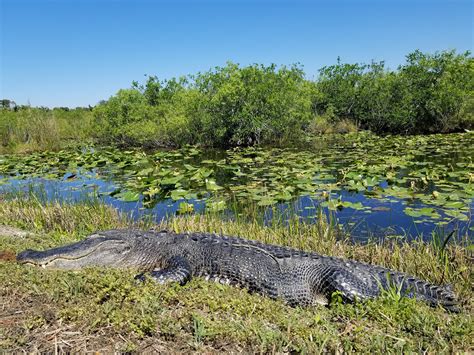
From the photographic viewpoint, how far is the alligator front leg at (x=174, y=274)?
144 inches

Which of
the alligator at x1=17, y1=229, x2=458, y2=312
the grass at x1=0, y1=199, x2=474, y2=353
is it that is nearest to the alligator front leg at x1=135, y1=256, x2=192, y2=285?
the alligator at x1=17, y1=229, x2=458, y2=312

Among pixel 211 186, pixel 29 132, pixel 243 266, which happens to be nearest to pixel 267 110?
pixel 211 186

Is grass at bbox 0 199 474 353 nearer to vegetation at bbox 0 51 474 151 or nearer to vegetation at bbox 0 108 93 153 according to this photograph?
vegetation at bbox 0 51 474 151

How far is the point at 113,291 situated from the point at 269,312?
1268 mm

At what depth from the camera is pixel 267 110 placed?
17.4 metres

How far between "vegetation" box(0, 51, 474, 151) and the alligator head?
1323 cm

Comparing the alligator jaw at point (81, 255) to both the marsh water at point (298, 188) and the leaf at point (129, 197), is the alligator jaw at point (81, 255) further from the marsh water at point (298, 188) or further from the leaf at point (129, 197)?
the leaf at point (129, 197)

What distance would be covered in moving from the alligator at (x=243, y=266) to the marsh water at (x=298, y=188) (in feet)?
4.45

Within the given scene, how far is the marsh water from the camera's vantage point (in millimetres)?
6750

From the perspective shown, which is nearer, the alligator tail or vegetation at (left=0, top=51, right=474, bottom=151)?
the alligator tail

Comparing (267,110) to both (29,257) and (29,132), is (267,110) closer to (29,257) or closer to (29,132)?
(29,132)

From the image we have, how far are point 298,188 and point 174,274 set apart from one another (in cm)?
491

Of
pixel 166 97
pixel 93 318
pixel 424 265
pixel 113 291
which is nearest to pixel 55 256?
pixel 113 291

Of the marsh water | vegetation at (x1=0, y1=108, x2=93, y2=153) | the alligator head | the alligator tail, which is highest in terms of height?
vegetation at (x1=0, y1=108, x2=93, y2=153)
